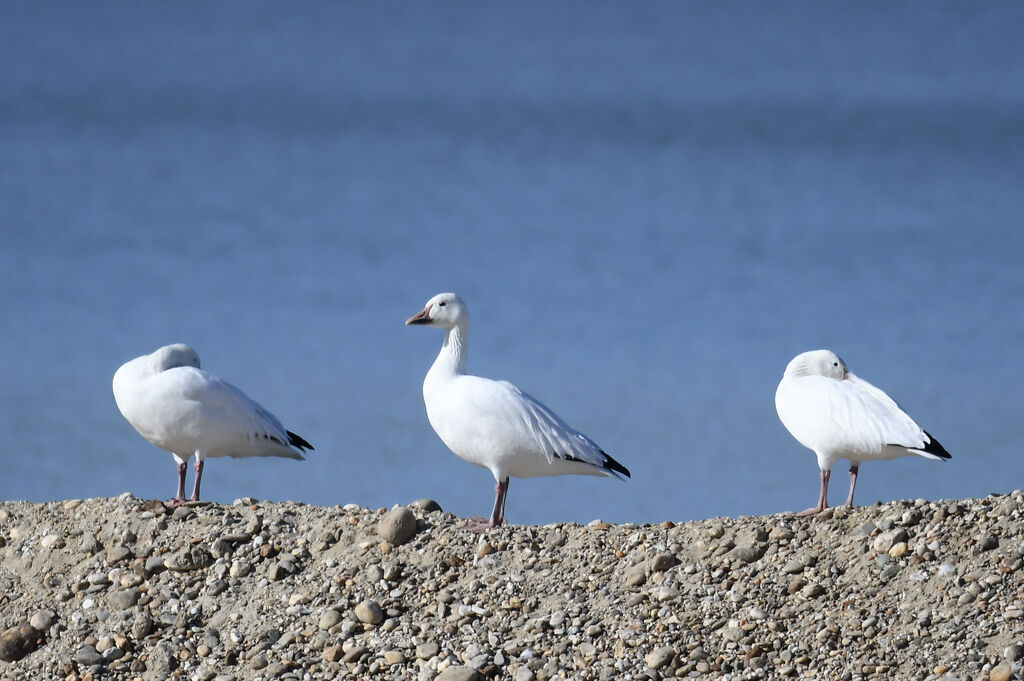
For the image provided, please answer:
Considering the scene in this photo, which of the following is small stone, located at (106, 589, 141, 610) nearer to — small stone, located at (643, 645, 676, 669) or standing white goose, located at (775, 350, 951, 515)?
small stone, located at (643, 645, 676, 669)

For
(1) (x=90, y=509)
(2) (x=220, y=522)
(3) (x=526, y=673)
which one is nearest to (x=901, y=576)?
(3) (x=526, y=673)

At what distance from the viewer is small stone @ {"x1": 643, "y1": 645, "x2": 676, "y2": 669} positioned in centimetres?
914

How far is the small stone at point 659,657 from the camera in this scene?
9141 mm

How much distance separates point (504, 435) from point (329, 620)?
6.48 ft

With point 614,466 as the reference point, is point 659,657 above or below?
below

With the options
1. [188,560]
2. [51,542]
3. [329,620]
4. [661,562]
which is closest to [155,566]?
[188,560]

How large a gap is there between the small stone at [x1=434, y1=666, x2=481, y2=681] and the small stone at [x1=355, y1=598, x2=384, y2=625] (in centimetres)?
91

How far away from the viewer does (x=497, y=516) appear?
1110 centimetres

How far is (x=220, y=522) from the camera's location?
11.4m

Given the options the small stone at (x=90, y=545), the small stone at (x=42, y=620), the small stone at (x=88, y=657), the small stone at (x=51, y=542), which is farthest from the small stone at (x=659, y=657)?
the small stone at (x=51, y=542)

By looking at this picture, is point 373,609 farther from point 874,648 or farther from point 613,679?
point 874,648

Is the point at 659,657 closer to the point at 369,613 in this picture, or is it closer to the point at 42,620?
the point at 369,613

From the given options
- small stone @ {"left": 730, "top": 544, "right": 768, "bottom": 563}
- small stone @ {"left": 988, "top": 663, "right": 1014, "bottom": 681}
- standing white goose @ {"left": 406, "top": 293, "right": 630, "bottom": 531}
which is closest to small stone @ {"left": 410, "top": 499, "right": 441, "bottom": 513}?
standing white goose @ {"left": 406, "top": 293, "right": 630, "bottom": 531}

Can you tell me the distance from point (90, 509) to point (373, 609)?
333 cm
